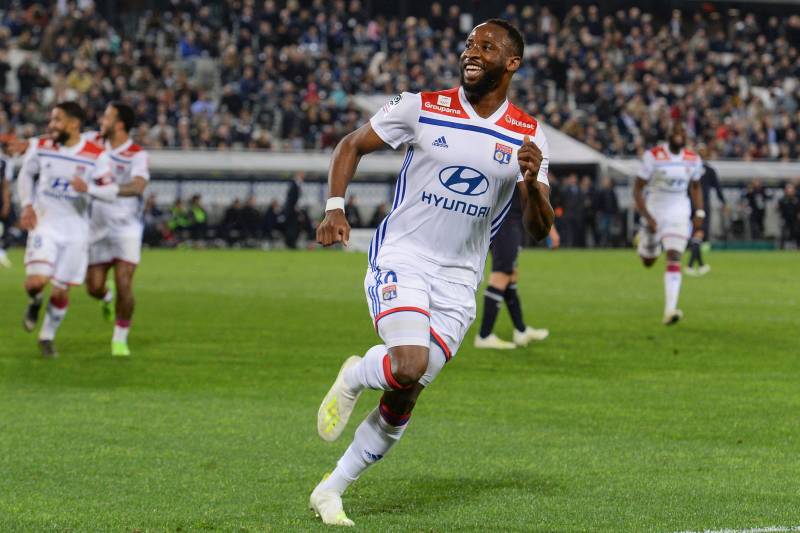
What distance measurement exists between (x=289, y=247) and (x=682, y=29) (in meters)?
25.0

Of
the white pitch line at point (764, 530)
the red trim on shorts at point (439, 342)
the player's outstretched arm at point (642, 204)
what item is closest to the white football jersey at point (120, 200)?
the player's outstretched arm at point (642, 204)

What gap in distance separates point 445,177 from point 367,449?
1.31 m

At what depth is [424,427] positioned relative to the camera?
30.3 ft

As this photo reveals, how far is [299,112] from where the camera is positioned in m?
43.2

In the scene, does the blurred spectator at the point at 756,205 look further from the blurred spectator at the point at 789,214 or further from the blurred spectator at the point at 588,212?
the blurred spectator at the point at 588,212

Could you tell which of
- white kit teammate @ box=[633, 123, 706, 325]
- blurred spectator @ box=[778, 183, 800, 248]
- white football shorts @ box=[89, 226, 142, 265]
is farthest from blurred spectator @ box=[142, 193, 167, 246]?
white football shorts @ box=[89, 226, 142, 265]

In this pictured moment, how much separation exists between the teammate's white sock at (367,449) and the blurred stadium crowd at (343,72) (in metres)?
33.0

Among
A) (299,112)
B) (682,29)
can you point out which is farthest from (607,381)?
(682,29)

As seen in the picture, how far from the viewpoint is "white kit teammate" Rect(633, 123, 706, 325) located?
17828 mm

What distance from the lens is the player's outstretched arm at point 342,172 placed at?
19.6 feet

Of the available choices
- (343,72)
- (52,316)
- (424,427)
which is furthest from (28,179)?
(343,72)

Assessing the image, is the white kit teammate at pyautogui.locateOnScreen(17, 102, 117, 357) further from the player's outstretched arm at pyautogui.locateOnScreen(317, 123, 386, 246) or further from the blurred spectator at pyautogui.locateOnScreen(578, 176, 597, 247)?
the blurred spectator at pyautogui.locateOnScreen(578, 176, 597, 247)

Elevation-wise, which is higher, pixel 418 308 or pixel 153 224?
pixel 418 308

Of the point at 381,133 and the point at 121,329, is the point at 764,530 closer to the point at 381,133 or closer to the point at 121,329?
the point at 381,133
